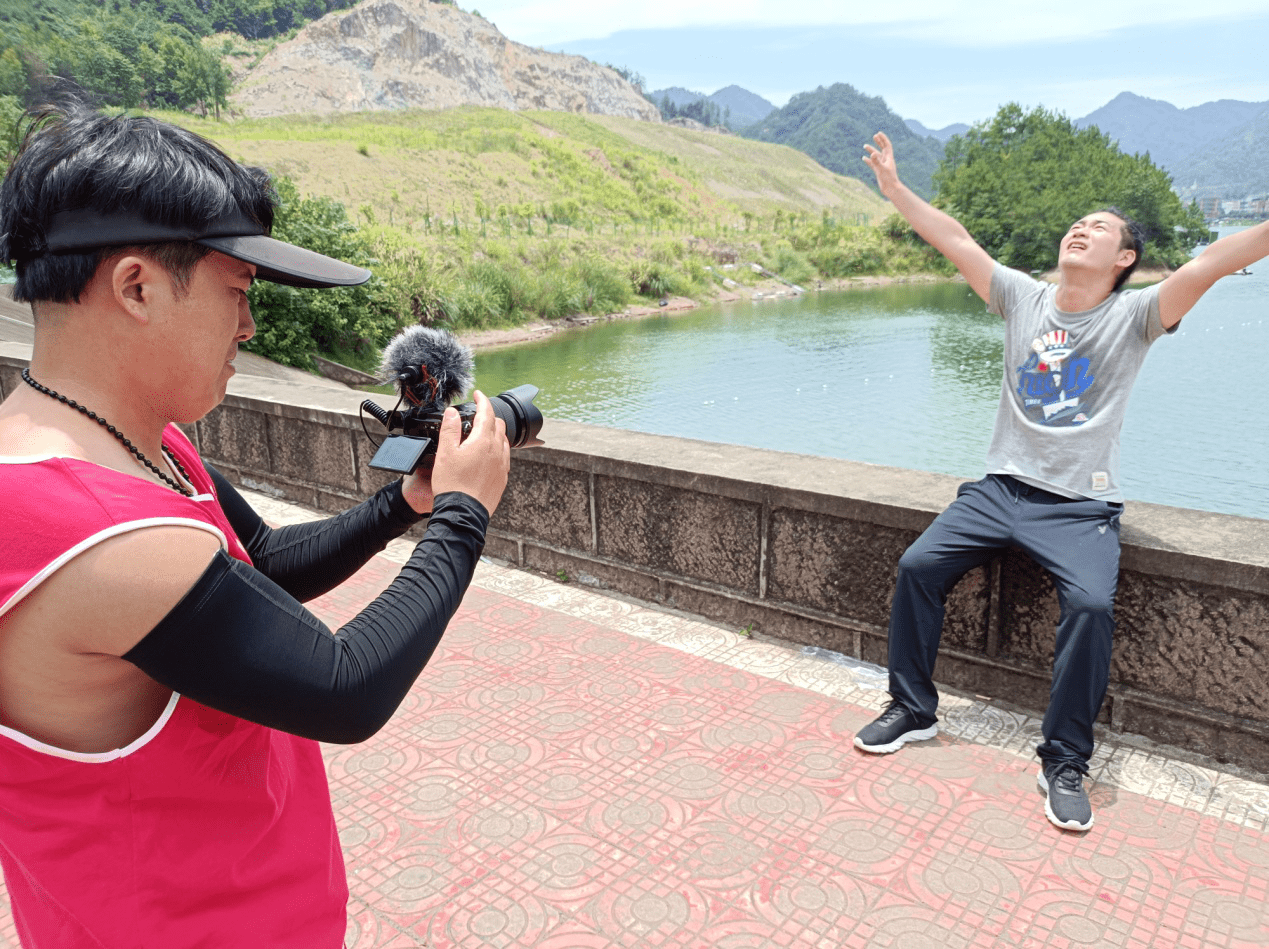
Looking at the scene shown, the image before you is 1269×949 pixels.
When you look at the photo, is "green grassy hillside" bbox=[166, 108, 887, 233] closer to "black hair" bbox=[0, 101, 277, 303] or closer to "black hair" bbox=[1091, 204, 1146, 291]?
"black hair" bbox=[1091, 204, 1146, 291]

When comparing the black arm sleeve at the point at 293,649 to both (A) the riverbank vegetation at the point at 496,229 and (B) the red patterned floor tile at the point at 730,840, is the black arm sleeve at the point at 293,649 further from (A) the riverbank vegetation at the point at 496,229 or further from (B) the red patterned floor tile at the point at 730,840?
(A) the riverbank vegetation at the point at 496,229

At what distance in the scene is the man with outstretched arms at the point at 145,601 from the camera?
2.79 ft

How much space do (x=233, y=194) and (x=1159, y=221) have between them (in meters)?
70.4

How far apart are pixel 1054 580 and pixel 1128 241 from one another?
1.21 meters


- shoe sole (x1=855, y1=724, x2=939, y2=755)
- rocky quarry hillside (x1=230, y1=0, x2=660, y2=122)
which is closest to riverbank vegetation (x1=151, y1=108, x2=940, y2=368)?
shoe sole (x1=855, y1=724, x2=939, y2=755)

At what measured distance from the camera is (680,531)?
13.1ft

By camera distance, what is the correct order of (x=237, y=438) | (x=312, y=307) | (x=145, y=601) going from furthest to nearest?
(x=312, y=307) → (x=237, y=438) → (x=145, y=601)

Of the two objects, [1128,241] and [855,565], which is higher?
[1128,241]

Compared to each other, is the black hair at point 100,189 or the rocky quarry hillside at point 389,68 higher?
the rocky quarry hillside at point 389,68

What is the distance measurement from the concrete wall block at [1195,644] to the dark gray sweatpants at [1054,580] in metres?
0.21

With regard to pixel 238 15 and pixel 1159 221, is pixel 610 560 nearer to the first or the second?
pixel 1159 221

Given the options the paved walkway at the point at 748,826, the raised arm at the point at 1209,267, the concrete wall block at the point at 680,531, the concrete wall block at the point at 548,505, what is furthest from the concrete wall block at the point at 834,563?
the raised arm at the point at 1209,267

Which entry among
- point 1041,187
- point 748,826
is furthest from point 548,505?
point 1041,187

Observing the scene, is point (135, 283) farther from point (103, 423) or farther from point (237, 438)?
point (237, 438)
